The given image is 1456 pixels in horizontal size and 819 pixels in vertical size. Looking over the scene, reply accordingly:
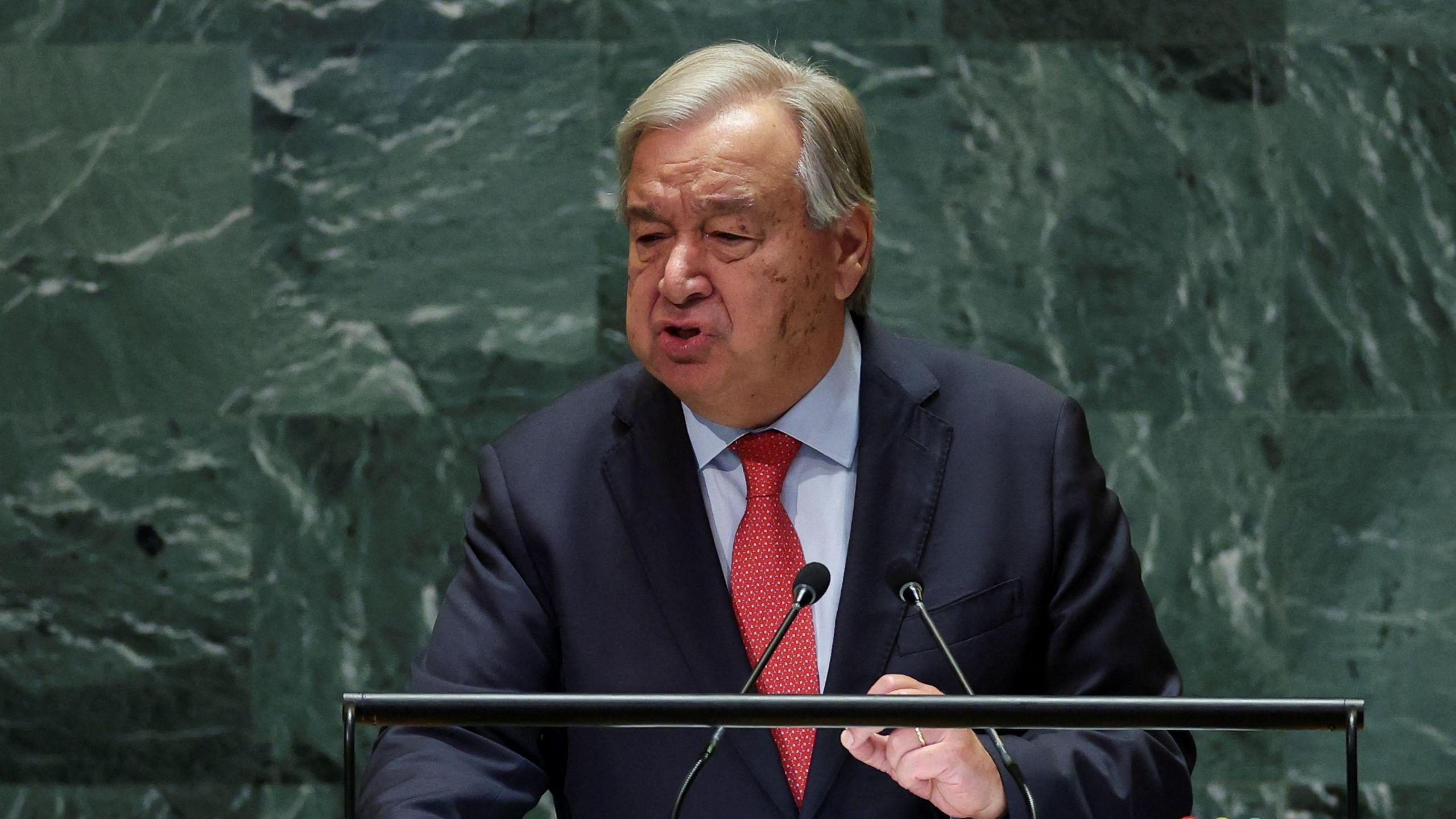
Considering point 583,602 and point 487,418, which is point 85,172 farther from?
point 583,602

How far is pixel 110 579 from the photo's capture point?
3.38 m

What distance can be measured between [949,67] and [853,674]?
5.43ft

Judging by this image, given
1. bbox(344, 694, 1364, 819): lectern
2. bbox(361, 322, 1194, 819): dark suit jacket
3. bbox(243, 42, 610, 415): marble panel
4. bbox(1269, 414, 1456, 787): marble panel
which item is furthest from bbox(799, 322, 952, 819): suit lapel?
bbox(1269, 414, 1456, 787): marble panel

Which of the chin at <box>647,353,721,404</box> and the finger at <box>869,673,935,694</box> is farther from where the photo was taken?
the chin at <box>647,353,721,404</box>

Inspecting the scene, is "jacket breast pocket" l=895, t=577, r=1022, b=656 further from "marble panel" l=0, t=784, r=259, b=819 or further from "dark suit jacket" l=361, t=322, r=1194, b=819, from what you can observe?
"marble panel" l=0, t=784, r=259, b=819

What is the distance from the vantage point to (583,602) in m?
2.16

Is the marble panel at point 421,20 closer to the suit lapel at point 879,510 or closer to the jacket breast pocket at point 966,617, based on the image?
the suit lapel at point 879,510

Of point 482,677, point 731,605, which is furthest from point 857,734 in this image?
point 482,677

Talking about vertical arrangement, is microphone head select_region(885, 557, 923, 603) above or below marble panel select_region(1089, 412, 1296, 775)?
above

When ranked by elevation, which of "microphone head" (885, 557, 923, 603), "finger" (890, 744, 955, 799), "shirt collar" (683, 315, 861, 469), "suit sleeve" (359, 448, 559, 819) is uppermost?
"microphone head" (885, 557, 923, 603)

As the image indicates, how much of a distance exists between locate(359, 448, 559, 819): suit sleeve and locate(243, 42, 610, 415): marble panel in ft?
3.66

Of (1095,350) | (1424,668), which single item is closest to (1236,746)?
(1424,668)

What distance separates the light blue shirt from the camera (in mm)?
2178

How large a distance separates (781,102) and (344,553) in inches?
64.3
